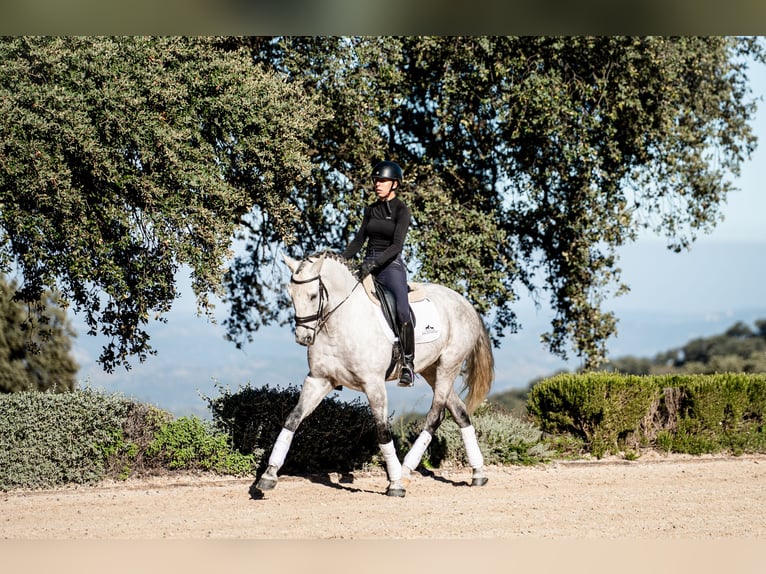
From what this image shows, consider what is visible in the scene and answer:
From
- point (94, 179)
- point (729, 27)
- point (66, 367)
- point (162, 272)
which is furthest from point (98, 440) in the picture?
point (66, 367)

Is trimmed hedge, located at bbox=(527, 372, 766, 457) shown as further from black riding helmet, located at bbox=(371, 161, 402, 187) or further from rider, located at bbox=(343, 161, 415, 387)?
black riding helmet, located at bbox=(371, 161, 402, 187)

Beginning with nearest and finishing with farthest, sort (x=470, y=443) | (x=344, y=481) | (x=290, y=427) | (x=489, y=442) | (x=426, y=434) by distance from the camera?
(x=290, y=427), (x=426, y=434), (x=470, y=443), (x=344, y=481), (x=489, y=442)

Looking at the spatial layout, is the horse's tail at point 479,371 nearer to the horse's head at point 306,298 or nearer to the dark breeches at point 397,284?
the dark breeches at point 397,284

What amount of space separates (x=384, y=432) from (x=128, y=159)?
5720 mm

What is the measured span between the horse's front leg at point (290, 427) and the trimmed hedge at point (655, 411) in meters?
4.98

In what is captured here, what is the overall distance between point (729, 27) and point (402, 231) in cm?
375

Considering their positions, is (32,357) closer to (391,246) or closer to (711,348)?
(391,246)

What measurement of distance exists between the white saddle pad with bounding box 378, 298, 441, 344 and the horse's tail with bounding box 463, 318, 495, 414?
0.99 metres

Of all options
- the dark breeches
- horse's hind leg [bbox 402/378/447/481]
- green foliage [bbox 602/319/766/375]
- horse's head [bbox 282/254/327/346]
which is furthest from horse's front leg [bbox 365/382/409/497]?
green foliage [bbox 602/319/766/375]

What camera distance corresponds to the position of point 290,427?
29.6 feet

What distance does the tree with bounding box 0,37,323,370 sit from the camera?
1148 centimetres

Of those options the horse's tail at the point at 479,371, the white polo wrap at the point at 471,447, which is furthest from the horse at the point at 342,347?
the horse's tail at the point at 479,371

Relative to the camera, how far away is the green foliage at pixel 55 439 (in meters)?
10.3

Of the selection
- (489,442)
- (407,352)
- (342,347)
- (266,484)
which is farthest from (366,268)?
(489,442)
